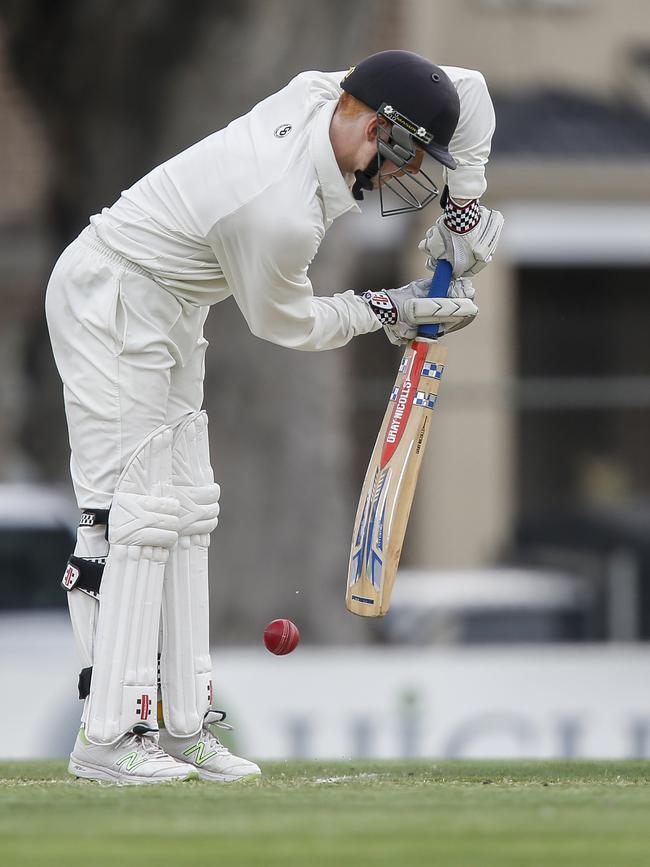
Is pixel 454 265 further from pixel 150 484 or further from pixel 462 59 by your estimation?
pixel 462 59

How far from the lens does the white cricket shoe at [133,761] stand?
4234 millimetres

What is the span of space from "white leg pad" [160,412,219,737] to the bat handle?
633 mm

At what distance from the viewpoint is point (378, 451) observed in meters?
4.68

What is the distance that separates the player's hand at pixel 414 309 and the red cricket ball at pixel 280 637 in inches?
31.0

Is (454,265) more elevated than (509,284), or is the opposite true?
(509,284)

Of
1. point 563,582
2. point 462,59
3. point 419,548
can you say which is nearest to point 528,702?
point 563,582

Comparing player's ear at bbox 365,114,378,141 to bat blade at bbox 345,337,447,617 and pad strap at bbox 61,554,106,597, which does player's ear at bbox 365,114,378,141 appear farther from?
pad strap at bbox 61,554,106,597

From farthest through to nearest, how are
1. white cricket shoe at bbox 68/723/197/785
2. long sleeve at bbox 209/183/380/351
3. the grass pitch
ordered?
white cricket shoe at bbox 68/723/197/785
long sleeve at bbox 209/183/380/351
the grass pitch

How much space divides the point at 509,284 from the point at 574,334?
1.39 meters

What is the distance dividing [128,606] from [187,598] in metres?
0.24

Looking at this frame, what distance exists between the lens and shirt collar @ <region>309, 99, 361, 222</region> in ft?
13.7

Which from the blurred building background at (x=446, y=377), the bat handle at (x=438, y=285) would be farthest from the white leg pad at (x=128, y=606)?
the blurred building background at (x=446, y=377)

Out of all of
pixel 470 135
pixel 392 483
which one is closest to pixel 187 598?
pixel 392 483

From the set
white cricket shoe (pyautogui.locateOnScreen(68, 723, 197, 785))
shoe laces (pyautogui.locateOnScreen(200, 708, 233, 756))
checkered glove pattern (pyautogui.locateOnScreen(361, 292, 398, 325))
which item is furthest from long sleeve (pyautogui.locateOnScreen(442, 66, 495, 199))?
white cricket shoe (pyautogui.locateOnScreen(68, 723, 197, 785))
